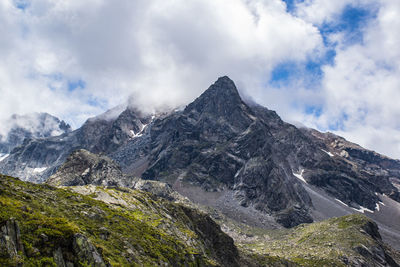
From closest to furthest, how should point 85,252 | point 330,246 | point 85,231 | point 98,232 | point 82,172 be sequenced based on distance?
point 85,252 → point 85,231 → point 98,232 → point 330,246 → point 82,172

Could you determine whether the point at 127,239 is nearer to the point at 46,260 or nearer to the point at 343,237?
the point at 46,260

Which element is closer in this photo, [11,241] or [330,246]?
[11,241]

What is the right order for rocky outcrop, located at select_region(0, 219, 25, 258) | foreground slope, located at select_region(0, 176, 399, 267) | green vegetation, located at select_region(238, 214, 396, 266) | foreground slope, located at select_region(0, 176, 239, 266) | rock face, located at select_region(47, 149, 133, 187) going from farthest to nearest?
rock face, located at select_region(47, 149, 133, 187) → green vegetation, located at select_region(238, 214, 396, 266) → foreground slope, located at select_region(0, 176, 399, 267) → foreground slope, located at select_region(0, 176, 239, 266) → rocky outcrop, located at select_region(0, 219, 25, 258)

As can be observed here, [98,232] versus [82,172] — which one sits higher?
[98,232]

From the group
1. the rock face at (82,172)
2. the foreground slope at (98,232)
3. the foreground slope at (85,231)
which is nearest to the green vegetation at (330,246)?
the foreground slope at (98,232)

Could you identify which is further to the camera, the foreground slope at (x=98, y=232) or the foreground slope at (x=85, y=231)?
the foreground slope at (x=98, y=232)

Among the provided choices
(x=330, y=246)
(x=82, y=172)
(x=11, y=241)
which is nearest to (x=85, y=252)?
(x=11, y=241)

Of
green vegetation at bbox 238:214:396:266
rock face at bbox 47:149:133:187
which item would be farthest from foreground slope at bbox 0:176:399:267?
rock face at bbox 47:149:133:187

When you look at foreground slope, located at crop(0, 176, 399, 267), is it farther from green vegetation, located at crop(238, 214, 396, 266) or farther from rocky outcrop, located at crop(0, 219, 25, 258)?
green vegetation, located at crop(238, 214, 396, 266)

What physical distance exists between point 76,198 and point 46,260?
1187 inches

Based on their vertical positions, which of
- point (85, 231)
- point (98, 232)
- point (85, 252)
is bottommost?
point (98, 232)

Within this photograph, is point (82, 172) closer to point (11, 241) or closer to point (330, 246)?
point (330, 246)

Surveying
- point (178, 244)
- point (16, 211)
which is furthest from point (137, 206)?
point (16, 211)

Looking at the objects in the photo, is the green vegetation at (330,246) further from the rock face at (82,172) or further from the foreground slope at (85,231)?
the rock face at (82,172)
